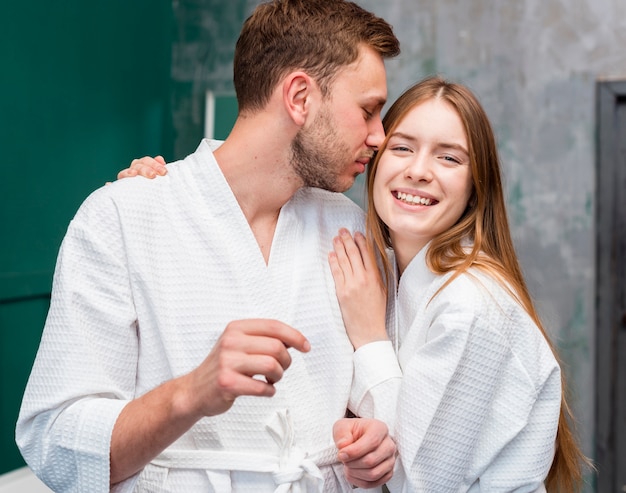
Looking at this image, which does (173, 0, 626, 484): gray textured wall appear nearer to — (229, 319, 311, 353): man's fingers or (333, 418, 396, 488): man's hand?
(333, 418, 396, 488): man's hand

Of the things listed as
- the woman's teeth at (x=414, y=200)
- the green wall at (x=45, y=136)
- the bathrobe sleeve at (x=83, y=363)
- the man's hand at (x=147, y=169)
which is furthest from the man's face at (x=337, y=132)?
the green wall at (x=45, y=136)

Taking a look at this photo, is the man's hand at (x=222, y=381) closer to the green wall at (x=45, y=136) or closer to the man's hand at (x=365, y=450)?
the man's hand at (x=365, y=450)

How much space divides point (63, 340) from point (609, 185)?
2880 mm

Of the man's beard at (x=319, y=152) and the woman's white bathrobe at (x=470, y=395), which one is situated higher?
the man's beard at (x=319, y=152)

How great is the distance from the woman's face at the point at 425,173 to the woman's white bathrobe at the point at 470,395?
15 cm

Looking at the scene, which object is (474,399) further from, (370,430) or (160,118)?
(160,118)

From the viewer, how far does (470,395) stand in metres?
1.47

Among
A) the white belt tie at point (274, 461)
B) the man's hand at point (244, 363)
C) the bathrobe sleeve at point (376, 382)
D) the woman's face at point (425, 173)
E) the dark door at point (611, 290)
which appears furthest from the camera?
the dark door at point (611, 290)

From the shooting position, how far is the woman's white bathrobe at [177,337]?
1.30 metres

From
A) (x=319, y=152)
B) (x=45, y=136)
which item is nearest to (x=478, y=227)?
(x=319, y=152)

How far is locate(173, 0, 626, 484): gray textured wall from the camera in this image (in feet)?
11.6

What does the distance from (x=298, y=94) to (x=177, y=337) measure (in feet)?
1.94

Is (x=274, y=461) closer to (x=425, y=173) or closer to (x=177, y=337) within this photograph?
(x=177, y=337)

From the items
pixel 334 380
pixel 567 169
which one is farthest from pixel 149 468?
pixel 567 169
